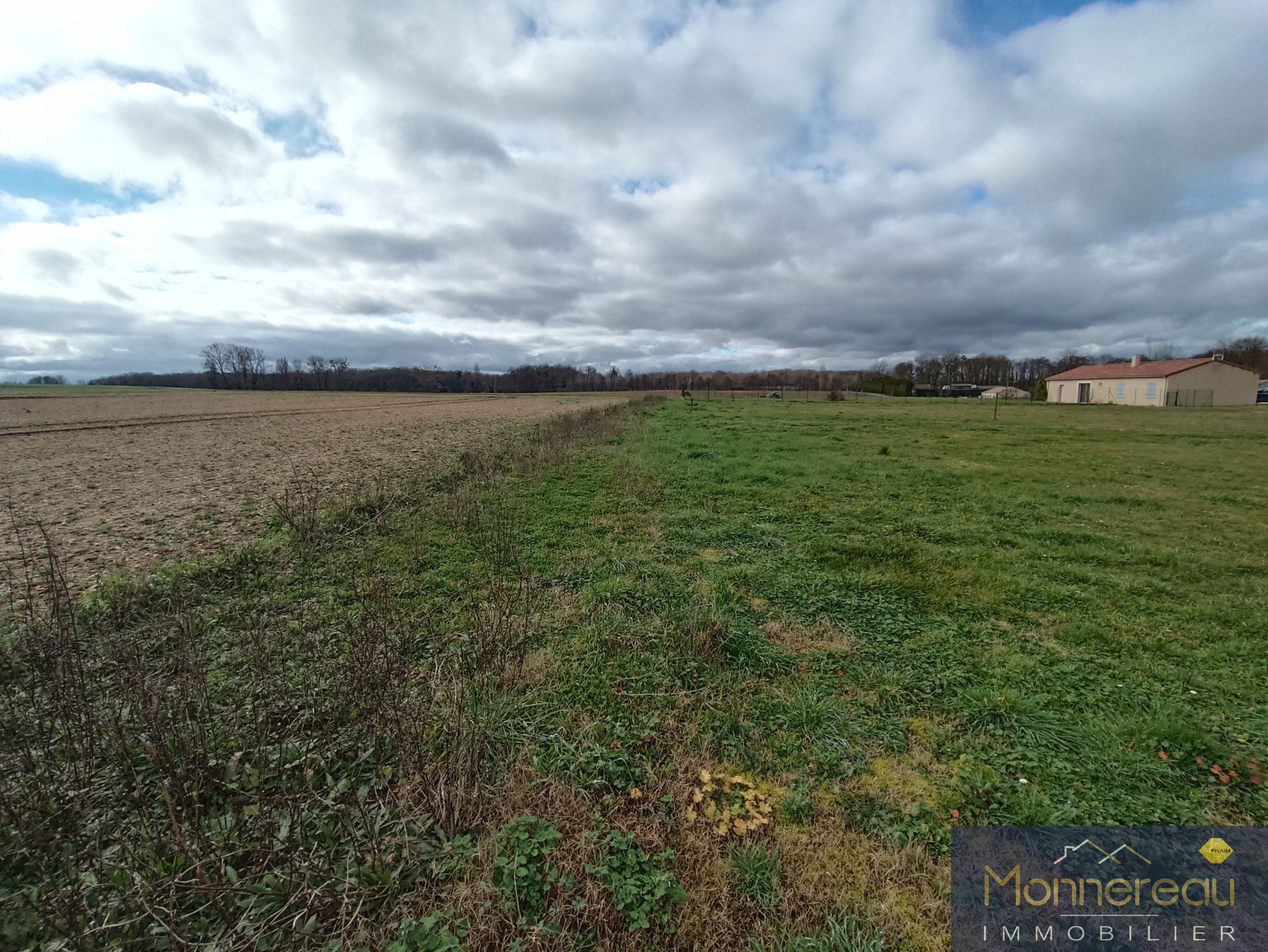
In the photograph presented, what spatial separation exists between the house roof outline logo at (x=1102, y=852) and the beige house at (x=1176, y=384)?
70096mm

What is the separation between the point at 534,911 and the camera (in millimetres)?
2332

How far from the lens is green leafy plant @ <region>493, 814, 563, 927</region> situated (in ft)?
7.68

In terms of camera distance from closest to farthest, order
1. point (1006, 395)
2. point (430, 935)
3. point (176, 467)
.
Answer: point (430, 935)
point (176, 467)
point (1006, 395)

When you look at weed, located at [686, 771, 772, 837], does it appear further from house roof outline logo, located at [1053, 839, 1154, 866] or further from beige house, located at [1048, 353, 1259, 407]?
beige house, located at [1048, 353, 1259, 407]

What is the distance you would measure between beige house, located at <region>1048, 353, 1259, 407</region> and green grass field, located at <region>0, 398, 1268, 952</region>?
6550 cm

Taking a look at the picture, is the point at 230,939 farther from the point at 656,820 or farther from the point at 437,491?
the point at 437,491

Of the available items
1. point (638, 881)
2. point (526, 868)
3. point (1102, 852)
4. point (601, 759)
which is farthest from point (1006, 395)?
point (526, 868)

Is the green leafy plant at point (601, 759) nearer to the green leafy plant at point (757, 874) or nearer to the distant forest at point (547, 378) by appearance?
the green leafy plant at point (757, 874)

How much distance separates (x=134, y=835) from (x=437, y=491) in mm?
8853

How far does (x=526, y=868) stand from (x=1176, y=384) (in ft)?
254

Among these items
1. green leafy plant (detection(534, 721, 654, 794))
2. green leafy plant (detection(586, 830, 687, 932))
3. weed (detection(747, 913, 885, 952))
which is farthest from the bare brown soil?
weed (detection(747, 913, 885, 952))

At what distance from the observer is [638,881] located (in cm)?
248

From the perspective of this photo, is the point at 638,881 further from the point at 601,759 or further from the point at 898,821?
the point at 898,821

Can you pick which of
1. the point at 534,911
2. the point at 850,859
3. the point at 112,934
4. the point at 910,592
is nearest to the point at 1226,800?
the point at 850,859
